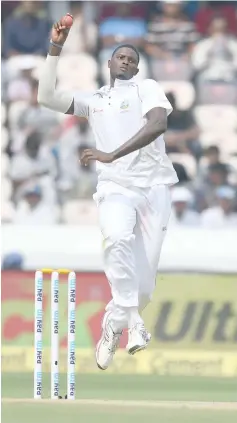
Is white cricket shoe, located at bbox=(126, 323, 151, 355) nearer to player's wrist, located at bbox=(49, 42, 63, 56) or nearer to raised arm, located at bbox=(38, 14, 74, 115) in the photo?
raised arm, located at bbox=(38, 14, 74, 115)

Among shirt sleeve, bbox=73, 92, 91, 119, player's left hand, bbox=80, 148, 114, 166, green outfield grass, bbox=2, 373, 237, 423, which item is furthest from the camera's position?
shirt sleeve, bbox=73, 92, 91, 119

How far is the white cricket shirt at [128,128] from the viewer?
6.75m

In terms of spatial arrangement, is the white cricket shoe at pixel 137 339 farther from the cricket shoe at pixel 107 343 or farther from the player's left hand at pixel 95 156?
the player's left hand at pixel 95 156

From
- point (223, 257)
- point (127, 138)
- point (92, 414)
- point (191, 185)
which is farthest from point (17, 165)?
point (92, 414)

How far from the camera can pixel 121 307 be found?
6781 mm

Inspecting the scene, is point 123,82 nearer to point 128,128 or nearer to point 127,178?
point 128,128

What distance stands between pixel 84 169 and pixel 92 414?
6.30 metres

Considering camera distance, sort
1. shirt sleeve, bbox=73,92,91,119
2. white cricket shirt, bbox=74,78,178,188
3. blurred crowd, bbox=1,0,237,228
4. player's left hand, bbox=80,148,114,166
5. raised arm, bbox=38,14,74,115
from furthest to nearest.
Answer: blurred crowd, bbox=1,0,237,228
shirt sleeve, bbox=73,92,91,119
white cricket shirt, bbox=74,78,178,188
raised arm, bbox=38,14,74,115
player's left hand, bbox=80,148,114,166

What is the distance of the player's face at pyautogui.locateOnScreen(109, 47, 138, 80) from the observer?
6.72m

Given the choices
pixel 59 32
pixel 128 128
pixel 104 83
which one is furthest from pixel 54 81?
pixel 104 83

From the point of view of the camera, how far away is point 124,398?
307 inches

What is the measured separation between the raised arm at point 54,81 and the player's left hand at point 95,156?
1.68ft

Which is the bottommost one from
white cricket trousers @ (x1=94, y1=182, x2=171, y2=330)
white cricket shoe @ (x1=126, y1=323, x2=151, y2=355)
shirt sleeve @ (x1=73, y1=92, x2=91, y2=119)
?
white cricket shoe @ (x1=126, y1=323, x2=151, y2=355)

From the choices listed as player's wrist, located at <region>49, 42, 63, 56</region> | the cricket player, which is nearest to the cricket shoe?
the cricket player
